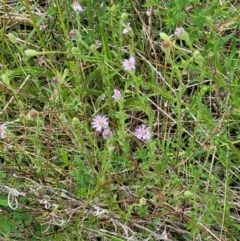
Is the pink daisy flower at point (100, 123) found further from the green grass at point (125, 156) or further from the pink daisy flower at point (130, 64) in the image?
the pink daisy flower at point (130, 64)

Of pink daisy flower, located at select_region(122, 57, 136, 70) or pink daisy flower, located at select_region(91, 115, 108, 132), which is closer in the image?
pink daisy flower, located at select_region(122, 57, 136, 70)

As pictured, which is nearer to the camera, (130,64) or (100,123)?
(130,64)

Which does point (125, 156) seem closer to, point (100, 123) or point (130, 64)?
point (100, 123)

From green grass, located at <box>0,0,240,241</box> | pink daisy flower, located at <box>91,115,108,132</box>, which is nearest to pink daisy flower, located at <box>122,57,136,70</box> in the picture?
green grass, located at <box>0,0,240,241</box>

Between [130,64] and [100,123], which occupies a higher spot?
[130,64]

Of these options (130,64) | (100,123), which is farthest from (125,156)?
(130,64)

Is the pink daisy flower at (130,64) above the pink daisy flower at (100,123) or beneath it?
above

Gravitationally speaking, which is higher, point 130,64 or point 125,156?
point 130,64

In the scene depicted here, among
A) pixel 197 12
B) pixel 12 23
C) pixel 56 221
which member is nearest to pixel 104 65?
pixel 197 12

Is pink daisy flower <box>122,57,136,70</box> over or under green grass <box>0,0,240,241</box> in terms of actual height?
over

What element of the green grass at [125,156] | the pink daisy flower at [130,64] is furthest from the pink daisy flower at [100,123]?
the pink daisy flower at [130,64]

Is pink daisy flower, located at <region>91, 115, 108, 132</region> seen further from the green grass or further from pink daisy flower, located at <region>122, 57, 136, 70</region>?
pink daisy flower, located at <region>122, 57, 136, 70</region>

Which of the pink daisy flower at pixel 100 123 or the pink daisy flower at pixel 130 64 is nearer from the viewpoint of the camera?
the pink daisy flower at pixel 130 64
